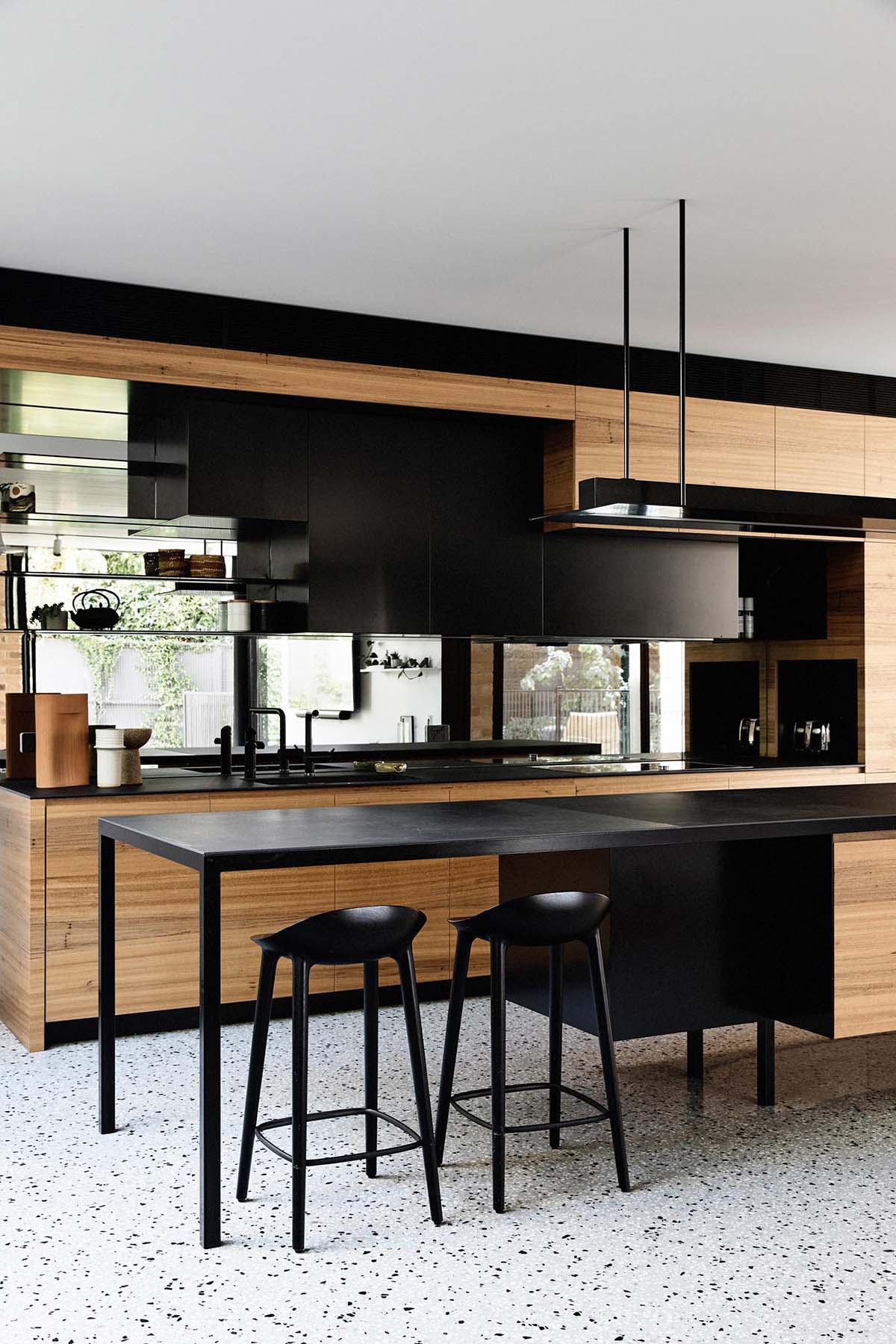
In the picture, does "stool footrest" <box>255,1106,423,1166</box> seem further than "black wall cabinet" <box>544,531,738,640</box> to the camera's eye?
No

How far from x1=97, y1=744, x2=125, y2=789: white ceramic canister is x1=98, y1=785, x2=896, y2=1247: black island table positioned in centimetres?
113

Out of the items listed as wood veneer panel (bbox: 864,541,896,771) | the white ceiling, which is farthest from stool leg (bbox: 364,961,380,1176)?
wood veneer panel (bbox: 864,541,896,771)

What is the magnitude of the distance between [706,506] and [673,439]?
1.94m

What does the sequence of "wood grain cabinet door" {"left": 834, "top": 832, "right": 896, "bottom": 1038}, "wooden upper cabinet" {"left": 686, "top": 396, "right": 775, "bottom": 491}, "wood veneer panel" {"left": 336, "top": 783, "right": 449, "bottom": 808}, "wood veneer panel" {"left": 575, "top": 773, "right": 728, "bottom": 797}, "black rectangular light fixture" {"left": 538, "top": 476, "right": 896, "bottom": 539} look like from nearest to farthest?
"wood grain cabinet door" {"left": 834, "top": 832, "right": 896, "bottom": 1038}, "black rectangular light fixture" {"left": 538, "top": 476, "right": 896, "bottom": 539}, "wood veneer panel" {"left": 336, "top": 783, "right": 449, "bottom": 808}, "wood veneer panel" {"left": 575, "top": 773, "right": 728, "bottom": 797}, "wooden upper cabinet" {"left": 686, "top": 396, "right": 775, "bottom": 491}

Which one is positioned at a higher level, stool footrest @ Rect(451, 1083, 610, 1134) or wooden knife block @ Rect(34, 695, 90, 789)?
wooden knife block @ Rect(34, 695, 90, 789)

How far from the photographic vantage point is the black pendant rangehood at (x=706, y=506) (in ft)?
13.7

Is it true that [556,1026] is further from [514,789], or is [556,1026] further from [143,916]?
[514,789]

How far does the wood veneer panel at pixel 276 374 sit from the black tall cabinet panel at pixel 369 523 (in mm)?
257

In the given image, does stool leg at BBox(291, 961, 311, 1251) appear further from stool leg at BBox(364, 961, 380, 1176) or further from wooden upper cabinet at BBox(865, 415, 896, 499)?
wooden upper cabinet at BBox(865, 415, 896, 499)

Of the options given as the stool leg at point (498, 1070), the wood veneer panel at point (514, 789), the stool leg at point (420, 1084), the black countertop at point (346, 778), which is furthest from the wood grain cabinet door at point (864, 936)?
the black countertop at point (346, 778)

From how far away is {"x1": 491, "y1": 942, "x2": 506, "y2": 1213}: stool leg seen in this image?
10.4ft

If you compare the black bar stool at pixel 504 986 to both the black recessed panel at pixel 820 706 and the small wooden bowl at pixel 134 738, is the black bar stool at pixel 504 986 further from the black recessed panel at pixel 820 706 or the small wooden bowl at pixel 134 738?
the black recessed panel at pixel 820 706

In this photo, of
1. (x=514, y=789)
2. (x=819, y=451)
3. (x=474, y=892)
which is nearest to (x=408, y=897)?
(x=474, y=892)

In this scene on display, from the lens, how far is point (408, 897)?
525cm
